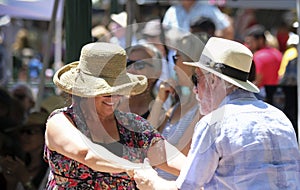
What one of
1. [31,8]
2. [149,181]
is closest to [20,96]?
[31,8]

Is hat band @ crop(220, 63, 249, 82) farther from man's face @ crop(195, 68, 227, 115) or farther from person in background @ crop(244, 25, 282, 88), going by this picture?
person in background @ crop(244, 25, 282, 88)

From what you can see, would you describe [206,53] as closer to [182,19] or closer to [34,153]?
[34,153]

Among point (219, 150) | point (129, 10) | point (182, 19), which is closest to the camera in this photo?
point (219, 150)

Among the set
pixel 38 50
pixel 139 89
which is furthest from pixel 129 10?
pixel 38 50

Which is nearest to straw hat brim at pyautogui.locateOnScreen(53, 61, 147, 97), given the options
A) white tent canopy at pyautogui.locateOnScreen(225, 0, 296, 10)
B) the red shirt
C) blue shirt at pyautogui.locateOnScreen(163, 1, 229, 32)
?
blue shirt at pyautogui.locateOnScreen(163, 1, 229, 32)

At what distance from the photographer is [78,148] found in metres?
2.48

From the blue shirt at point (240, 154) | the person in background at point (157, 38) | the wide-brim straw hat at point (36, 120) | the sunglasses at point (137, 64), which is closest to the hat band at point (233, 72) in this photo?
the blue shirt at point (240, 154)

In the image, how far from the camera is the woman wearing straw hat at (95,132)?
8.26ft

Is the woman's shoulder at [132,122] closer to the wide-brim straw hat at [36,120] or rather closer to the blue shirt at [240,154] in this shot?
the blue shirt at [240,154]

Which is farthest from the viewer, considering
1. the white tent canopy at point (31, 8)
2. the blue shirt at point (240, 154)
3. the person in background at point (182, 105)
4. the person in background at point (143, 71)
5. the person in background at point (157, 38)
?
the white tent canopy at point (31, 8)

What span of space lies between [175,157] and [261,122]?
0.49 metres

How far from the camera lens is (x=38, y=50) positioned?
1238 centimetres

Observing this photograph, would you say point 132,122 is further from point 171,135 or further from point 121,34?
point 121,34

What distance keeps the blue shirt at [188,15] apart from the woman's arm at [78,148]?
3.32m
